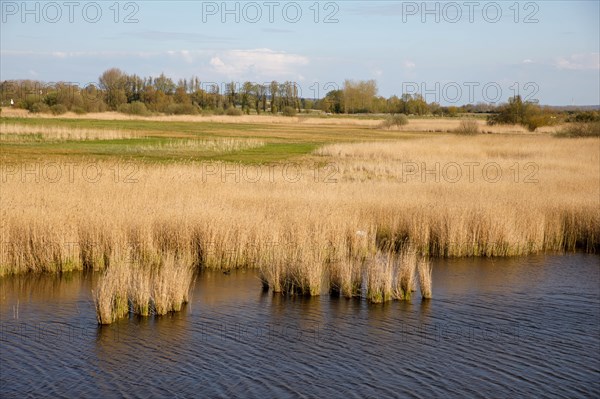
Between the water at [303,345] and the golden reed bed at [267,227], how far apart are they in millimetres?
549

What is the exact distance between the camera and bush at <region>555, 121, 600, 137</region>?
51.6 metres

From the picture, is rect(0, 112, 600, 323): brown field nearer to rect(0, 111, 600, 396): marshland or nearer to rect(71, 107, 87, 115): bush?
rect(0, 111, 600, 396): marshland

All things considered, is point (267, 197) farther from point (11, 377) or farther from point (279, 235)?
point (11, 377)

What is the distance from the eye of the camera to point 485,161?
118 feet

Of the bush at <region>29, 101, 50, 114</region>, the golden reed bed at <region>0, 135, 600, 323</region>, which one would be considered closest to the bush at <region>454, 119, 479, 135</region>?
the golden reed bed at <region>0, 135, 600, 323</region>

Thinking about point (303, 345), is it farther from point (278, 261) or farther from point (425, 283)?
point (425, 283)

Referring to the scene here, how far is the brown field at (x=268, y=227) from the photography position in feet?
43.4

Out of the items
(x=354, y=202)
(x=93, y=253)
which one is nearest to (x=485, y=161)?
(x=354, y=202)

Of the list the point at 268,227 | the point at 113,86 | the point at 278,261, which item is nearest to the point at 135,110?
the point at 113,86

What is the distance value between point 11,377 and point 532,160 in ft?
103

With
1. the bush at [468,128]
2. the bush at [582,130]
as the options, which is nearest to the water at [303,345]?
the bush at [582,130]

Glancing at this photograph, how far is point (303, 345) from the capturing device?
1059 centimetres

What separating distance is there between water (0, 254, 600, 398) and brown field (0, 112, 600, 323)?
1.73ft

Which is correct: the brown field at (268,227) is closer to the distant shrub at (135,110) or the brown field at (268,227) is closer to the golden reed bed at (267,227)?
the golden reed bed at (267,227)
